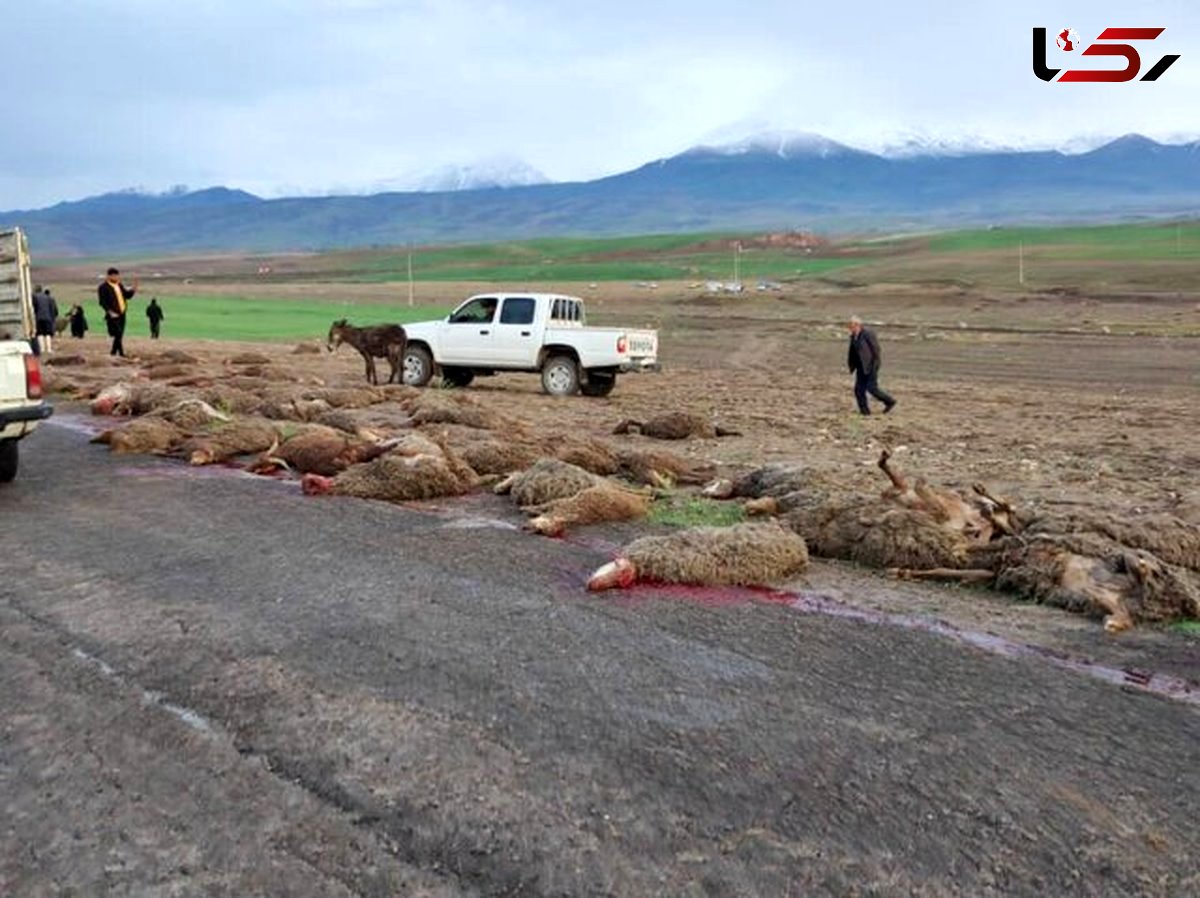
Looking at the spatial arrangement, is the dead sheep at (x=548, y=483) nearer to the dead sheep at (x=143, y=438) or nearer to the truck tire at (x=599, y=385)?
the dead sheep at (x=143, y=438)

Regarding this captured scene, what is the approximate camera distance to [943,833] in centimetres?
426

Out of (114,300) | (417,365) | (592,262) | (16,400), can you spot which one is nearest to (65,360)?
(114,300)

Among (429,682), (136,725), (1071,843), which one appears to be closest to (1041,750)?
(1071,843)

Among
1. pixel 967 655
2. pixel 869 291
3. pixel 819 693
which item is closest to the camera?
pixel 819 693

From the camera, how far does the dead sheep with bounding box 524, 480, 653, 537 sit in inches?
357

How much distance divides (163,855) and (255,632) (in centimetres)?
243

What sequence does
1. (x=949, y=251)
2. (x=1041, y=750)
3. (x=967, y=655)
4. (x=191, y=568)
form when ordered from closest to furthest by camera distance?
(x=1041, y=750) → (x=967, y=655) → (x=191, y=568) → (x=949, y=251)

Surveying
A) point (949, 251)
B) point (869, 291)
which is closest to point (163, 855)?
point (869, 291)

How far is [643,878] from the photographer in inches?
155

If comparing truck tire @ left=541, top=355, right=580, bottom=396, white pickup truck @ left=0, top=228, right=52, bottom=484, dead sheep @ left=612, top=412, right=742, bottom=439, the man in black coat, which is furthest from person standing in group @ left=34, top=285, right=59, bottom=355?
the man in black coat

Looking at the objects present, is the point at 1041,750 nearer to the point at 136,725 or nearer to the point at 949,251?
the point at 136,725

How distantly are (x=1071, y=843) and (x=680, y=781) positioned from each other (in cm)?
139

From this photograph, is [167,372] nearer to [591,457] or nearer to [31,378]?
[31,378]

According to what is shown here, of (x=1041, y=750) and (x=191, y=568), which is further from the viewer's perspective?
(x=191, y=568)
